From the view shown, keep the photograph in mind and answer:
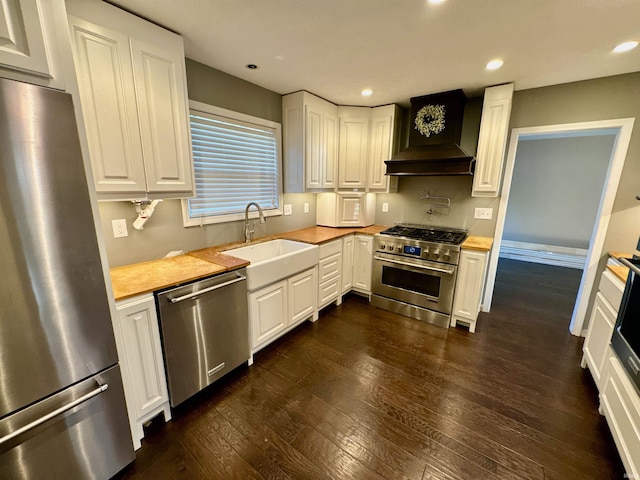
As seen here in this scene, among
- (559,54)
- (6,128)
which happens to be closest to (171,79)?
(6,128)

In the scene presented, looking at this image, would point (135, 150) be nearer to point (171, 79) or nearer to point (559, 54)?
point (171, 79)

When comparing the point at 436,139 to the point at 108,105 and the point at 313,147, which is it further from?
the point at 108,105

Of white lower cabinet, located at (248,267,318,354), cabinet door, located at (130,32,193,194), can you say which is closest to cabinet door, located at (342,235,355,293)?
white lower cabinet, located at (248,267,318,354)

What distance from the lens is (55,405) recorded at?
1.05m

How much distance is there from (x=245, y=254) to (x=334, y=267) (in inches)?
41.2

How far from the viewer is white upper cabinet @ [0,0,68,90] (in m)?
0.86

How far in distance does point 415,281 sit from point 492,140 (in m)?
1.64

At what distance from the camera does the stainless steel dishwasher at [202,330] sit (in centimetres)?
155

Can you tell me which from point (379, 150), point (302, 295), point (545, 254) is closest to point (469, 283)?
point (302, 295)

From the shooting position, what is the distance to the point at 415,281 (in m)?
2.90

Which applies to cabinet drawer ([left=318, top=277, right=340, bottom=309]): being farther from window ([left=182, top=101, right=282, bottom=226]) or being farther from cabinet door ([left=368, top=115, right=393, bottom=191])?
cabinet door ([left=368, top=115, right=393, bottom=191])

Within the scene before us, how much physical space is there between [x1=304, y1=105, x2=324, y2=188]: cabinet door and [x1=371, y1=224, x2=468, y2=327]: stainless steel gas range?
1009 mm

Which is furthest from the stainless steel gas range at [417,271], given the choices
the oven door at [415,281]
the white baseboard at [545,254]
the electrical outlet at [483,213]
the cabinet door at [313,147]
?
the white baseboard at [545,254]

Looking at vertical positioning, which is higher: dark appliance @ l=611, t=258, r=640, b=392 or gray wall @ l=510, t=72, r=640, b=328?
gray wall @ l=510, t=72, r=640, b=328
